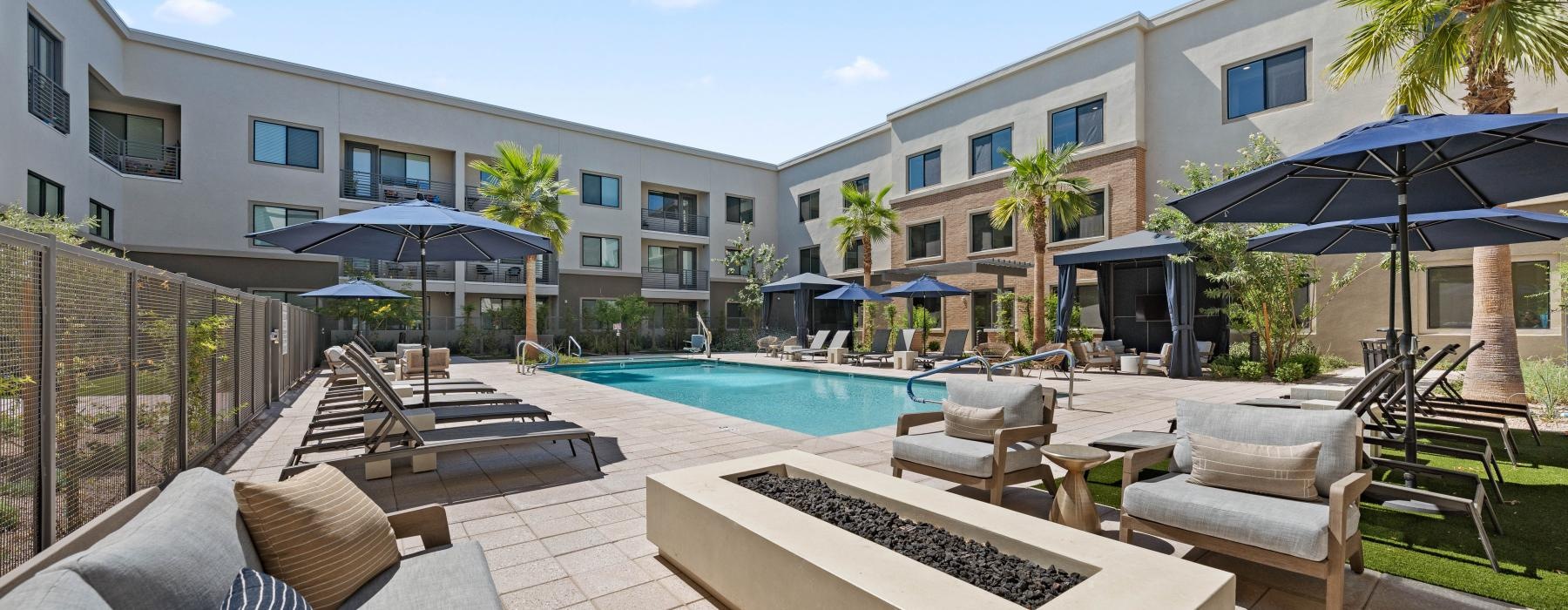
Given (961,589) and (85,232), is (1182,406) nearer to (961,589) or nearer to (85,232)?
(961,589)

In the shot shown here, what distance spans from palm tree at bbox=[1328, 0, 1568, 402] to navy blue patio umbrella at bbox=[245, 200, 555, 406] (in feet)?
34.8

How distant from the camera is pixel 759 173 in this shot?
30500 mm

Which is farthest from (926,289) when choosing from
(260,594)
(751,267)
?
(260,594)

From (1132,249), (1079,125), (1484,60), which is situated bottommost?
(1132,249)

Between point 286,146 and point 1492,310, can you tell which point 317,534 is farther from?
point 286,146

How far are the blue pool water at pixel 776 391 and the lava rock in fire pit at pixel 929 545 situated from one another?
15.5ft

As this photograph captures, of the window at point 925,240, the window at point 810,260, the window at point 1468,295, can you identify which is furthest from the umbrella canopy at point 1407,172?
the window at point 810,260

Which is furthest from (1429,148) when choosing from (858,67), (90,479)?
(858,67)

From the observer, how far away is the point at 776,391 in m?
13.2

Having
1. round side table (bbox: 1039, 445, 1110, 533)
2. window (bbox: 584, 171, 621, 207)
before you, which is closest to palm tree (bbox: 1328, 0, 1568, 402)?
round side table (bbox: 1039, 445, 1110, 533)

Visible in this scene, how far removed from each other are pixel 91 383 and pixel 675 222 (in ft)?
83.8

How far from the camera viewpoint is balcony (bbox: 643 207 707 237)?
27.8 metres

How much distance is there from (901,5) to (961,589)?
42.9ft

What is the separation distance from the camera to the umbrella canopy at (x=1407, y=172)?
3658 mm
